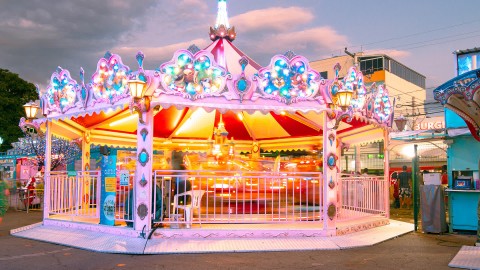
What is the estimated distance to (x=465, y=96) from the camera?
8.52 metres

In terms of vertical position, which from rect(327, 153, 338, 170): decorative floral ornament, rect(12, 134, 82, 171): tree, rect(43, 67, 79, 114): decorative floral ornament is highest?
rect(43, 67, 79, 114): decorative floral ornament

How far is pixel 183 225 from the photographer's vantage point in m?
9.63

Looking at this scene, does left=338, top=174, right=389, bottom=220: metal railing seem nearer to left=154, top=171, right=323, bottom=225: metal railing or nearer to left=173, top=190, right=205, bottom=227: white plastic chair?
left=154, top=171, right=323, bottom=225: metal railing

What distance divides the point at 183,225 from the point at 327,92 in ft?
13.8

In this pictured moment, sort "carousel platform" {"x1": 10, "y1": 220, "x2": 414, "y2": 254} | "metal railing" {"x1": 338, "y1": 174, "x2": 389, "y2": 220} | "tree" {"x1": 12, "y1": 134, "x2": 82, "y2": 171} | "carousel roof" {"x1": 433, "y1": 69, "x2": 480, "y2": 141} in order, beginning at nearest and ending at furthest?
"carousel roof" {"x1": 433, "y1": 69, "x2": 480, "y2": 141}, "carousel platform" {"x1": 10, "y1": 220, "x2": 414, "y2": 254}, "metal railing" {"x1": 338, "y1": 174, "x2": 389, "y2": 220}, "tree" {"x1": 12, "y1": 134, "x2": 82, "y2": 171}

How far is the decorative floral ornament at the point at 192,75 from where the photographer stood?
30.2 ft

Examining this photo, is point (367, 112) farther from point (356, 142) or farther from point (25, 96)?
point (25, 96)

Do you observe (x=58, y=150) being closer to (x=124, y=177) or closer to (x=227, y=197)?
(x=227, y=197)

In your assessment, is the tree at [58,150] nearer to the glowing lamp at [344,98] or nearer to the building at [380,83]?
the glowing lamp at [344,98]

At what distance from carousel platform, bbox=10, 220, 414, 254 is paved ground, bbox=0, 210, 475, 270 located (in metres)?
0.19

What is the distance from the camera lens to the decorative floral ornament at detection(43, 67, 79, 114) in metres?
10.8

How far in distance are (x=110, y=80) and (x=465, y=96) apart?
7097 millimetres

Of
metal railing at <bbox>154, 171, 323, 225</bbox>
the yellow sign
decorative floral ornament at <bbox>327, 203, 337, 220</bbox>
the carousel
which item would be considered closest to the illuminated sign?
the carousel

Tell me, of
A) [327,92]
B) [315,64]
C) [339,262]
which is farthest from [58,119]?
[315,64]
